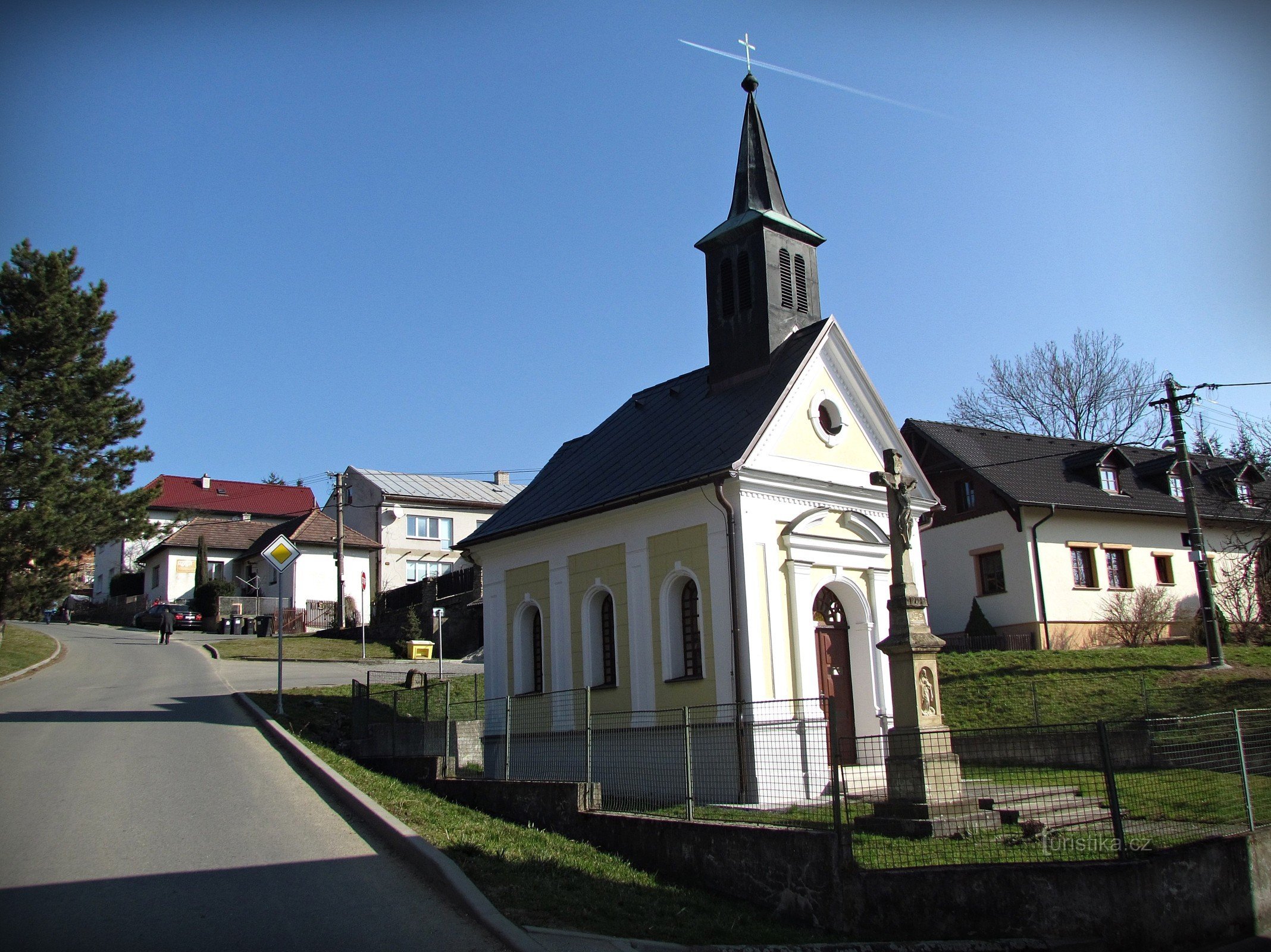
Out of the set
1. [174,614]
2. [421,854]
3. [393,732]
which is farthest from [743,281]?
[174,614]

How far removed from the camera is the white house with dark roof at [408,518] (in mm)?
58531

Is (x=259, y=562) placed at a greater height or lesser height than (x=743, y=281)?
lesser

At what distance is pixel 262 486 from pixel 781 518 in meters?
68.3

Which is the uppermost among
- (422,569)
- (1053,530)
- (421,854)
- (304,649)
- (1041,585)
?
(422,569)

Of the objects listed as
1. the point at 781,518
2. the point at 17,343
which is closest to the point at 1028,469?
the point at 781,518

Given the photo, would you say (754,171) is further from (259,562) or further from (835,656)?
(259,562)

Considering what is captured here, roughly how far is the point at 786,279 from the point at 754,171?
9.45ft

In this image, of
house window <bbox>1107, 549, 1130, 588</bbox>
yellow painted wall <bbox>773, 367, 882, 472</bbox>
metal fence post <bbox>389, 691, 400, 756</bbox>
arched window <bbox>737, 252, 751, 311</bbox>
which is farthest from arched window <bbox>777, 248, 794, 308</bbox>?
house window <bbox>1107, 549, 1130, 588</bbox>

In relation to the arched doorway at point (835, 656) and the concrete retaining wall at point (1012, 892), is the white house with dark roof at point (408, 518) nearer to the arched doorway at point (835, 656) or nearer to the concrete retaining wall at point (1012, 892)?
the arched doorway at point (835, 656)

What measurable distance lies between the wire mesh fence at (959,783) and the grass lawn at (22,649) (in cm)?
2002

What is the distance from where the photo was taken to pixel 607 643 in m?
20.2

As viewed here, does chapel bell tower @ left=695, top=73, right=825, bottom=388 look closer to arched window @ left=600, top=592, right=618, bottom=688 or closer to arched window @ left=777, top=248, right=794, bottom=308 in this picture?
arched window @ left=777, top=248, right=794, bottom=308

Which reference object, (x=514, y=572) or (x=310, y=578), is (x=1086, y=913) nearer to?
(x=514, y=572)

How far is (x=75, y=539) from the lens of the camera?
3091 centimetres
